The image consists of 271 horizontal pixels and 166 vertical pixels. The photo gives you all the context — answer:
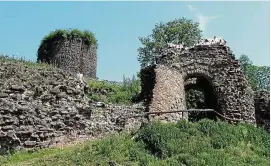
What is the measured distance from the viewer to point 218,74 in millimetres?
19422

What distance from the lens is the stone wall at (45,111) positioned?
1349cm

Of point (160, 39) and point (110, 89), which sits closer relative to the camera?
point (110, 89)

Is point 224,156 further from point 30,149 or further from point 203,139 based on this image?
point 30,149

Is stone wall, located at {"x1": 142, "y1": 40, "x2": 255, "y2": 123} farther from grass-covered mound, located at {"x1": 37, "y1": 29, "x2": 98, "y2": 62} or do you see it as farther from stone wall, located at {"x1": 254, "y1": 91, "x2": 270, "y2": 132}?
grass-covered mound, located at {"x1": 37, "y1": 29, "x2": 98, "y2": 62}

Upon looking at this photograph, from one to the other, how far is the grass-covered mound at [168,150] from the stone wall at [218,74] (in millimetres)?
3928

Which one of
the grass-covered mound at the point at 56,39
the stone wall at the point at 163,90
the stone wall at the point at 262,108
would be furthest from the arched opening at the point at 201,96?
the grass-covered mound at the point at 56,39

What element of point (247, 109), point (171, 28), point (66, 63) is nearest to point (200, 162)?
point (247, 109)

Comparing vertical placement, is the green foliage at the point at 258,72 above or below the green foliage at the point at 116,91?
above

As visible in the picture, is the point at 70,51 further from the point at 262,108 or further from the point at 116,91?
the point at 262,108

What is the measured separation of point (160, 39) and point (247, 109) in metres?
24.6

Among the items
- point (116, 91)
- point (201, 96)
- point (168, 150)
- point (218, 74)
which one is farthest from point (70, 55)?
point (168, 150)

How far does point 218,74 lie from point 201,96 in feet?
12.4

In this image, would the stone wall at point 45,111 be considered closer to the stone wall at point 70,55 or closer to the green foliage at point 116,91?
the green foliage at point 116,91

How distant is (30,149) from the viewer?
13.4m
